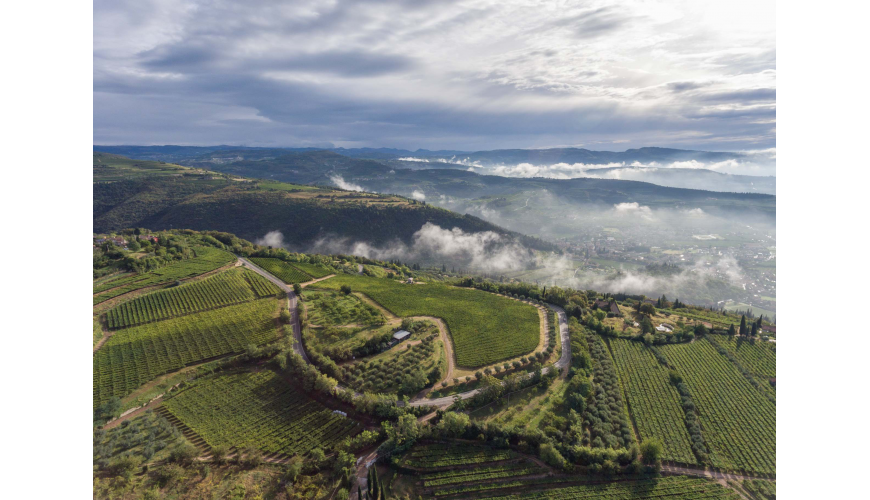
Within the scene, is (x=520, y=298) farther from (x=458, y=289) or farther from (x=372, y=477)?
(x=372, y=477)

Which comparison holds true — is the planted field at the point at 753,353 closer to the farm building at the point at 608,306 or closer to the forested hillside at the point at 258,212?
the farm building at the point at 608,306

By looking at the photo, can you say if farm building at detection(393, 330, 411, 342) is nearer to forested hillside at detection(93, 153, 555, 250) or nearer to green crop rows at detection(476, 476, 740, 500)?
green crop rows at detection(476, 476, 740, 500)

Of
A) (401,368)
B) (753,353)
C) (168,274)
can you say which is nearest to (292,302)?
(168,274)

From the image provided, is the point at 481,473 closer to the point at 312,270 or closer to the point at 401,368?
the point at 401,368

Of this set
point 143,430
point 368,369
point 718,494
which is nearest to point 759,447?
point 718,494

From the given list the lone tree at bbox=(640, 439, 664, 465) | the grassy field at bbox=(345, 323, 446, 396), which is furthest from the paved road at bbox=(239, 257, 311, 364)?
the lone tree at bbox=(640, 439, 664, 465)
